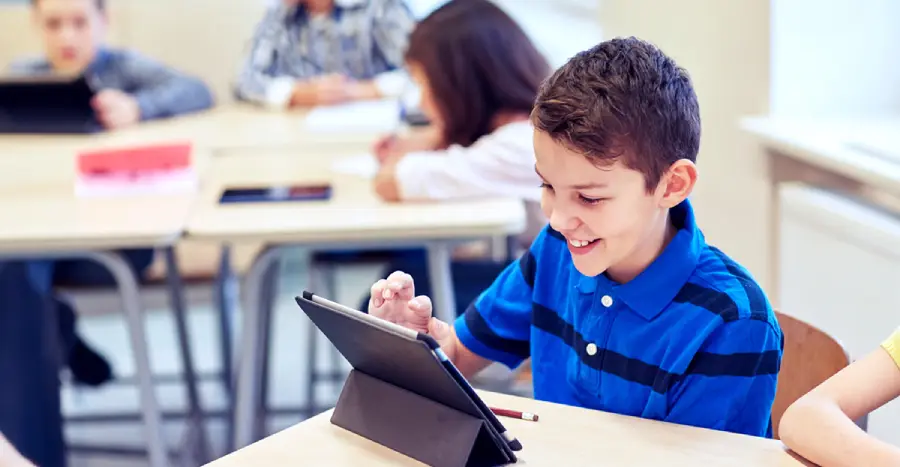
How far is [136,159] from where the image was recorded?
2.42 m

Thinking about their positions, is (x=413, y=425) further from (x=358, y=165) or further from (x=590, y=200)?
(x=358, y=165)

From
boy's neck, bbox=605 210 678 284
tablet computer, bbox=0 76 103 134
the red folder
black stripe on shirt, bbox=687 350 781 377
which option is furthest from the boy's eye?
tablet computer, bbox=0 76 103 134

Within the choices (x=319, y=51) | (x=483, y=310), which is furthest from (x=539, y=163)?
(x=319, y=51)

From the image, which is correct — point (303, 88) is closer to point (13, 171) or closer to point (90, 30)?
point (90, 30)

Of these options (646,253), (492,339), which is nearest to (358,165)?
(492,339)

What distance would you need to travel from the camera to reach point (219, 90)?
4066 millimetres

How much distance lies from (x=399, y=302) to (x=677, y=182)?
13.7 inches

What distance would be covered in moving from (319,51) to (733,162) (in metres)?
1.69

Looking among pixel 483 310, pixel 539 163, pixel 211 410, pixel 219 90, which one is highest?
pixel 539 163

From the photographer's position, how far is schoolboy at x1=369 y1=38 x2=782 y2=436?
115 centimetres

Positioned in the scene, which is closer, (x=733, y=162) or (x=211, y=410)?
(x=733, y=162)

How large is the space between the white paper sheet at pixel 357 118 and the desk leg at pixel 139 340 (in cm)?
88

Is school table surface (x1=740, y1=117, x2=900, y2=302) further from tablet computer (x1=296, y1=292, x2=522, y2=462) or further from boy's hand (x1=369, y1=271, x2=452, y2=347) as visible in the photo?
tablet computer (x1=296, y1=292, x2=522, y2=462)

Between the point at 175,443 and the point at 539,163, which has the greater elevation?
the point at 539,163
